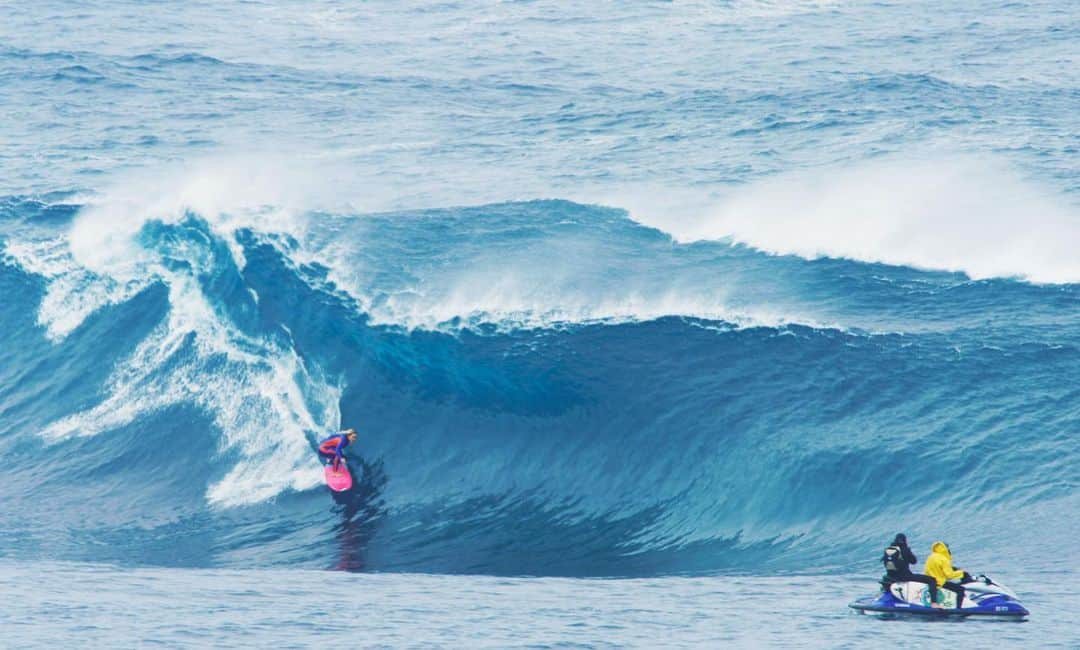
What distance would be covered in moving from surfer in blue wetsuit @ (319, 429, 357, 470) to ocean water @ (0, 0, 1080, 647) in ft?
2.98

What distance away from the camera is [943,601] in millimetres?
25812

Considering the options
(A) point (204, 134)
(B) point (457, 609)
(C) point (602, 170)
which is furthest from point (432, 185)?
(B) point (457, 609)

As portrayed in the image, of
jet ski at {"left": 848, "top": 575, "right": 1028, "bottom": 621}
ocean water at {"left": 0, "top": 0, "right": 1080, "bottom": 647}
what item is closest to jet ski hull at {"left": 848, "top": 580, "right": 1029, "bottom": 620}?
jet ski at {"left": 848, "top": 575, "right": 1028, "bottom": 621}

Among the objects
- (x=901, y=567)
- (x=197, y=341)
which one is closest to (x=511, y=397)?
(x=197, y=341)

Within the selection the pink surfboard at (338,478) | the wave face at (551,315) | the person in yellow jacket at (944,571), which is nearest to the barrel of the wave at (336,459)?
the pink surfboard at (338,478)

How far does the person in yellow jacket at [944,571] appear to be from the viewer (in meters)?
25.4

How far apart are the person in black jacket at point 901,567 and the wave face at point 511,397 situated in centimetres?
300

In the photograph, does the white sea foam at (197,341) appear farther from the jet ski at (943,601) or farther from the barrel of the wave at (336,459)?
the jet ski at (943,601)

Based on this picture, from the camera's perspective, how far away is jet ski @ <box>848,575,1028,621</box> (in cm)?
2530

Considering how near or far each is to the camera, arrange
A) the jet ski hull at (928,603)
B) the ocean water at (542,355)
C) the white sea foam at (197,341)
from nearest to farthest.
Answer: the jet ski hull at (928,603) < the ocean water at (542,355) < the white sea foam at (197,341)

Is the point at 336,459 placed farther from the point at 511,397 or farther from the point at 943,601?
the point at 943,601

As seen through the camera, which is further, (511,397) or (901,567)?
(511,397)

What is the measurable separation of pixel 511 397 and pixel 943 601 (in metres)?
11.8

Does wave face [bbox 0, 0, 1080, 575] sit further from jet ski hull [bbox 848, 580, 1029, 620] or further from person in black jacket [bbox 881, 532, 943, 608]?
person in black jacket [bbox 881, 532, 943, 608]
